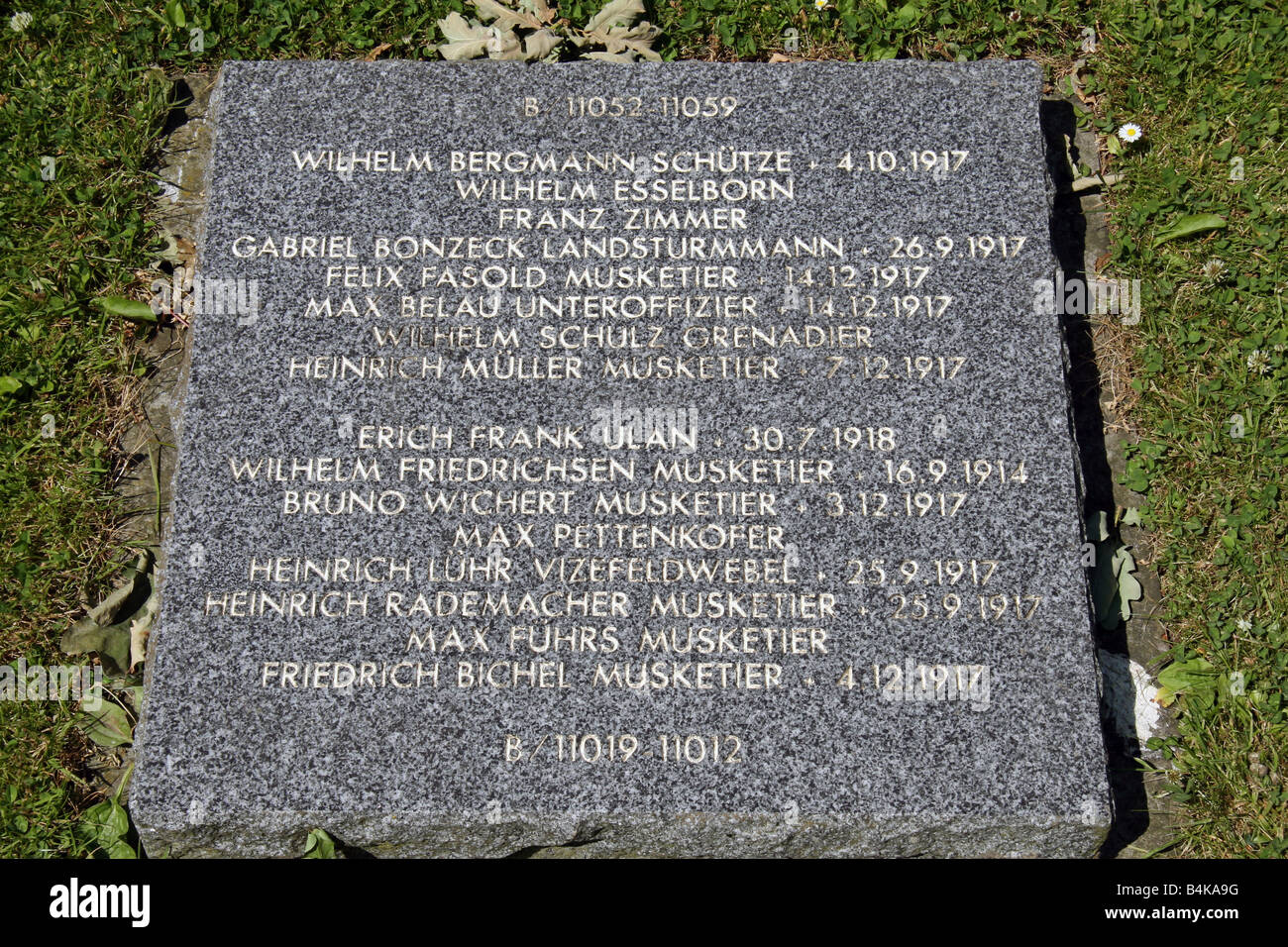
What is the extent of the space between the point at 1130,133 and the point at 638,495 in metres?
2.41

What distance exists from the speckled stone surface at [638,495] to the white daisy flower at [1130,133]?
74 centimetres

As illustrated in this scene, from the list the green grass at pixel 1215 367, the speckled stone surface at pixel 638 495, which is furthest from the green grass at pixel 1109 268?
the speckled stone surface at pixel 638 495

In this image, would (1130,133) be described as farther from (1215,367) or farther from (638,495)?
(638,495)

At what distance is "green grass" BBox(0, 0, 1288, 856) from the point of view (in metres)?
3.01

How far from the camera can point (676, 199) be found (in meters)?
3.10

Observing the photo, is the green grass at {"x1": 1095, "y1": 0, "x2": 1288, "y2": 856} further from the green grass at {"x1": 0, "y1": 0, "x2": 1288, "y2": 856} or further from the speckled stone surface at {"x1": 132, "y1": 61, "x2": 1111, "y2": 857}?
the speckled stone surface at {"x1": 132, "y1": 61, "x2": 1111, "y2": 857}

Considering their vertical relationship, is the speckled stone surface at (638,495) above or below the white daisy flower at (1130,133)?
below

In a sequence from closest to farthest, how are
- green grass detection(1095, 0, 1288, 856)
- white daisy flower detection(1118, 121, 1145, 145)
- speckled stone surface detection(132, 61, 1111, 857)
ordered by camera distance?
speckled stone surface detection(132, 61, 1111, 857), green grass detection(1095, 0, 1288, 856), white daisy flower detection(1118, 121, 1145, 145)

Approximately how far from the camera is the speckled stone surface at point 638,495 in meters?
2.59

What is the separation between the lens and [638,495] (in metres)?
2.80

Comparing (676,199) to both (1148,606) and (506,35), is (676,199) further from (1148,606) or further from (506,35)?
(1148,606)

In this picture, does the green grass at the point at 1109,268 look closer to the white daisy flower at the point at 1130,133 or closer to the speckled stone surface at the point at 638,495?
the white daisy flower at the point at 1130,133

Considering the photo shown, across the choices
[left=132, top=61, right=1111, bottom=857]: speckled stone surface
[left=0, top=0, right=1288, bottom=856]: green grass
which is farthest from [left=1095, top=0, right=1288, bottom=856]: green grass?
Answer: [left=132, top=61, right=1111, bottom=857]: speckled stone surface

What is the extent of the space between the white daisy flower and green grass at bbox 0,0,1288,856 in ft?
0.19
